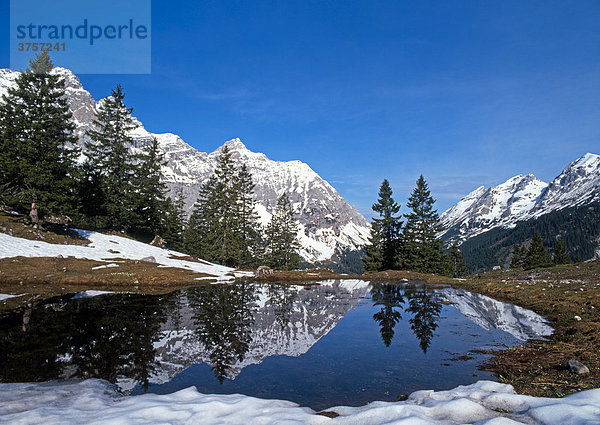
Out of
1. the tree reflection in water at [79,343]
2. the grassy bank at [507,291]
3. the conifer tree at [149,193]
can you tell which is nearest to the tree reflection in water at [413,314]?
the grassy bank at [507,291]

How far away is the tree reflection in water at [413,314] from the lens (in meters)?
14.1

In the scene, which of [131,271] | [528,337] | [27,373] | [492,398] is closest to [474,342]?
[528,337]

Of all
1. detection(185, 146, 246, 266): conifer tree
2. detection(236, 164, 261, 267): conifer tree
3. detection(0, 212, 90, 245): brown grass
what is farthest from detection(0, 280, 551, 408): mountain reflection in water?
detection(236, 164, 261, 267): conifer tree

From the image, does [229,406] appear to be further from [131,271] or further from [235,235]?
[235,235]

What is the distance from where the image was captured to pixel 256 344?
12.3 metres

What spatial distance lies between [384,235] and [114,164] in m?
54.7

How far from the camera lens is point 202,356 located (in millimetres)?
10672

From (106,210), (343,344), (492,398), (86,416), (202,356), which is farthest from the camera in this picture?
(106,210)

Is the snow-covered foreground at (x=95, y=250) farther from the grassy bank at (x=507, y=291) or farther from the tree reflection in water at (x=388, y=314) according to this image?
the tree reflection in water at (x=388, y=314)

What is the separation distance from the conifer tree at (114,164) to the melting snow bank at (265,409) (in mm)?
52759

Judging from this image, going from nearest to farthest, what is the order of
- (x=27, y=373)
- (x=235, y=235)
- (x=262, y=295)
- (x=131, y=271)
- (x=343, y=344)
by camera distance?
1. (x=27, y=373)
2. (x=343, y=344)
3. (x=262, y=295)
4. (x=131, y=271)
5. (x=235, y=235)

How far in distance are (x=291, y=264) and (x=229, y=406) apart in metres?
65.9

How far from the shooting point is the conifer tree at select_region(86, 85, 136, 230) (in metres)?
53.9

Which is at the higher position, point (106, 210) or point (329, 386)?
point (106, 210)
